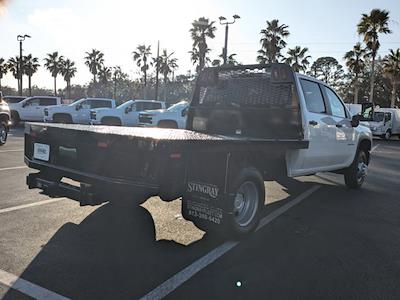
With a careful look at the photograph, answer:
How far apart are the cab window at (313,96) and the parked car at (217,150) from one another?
0.06ft

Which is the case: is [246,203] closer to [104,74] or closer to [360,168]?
[360,168]

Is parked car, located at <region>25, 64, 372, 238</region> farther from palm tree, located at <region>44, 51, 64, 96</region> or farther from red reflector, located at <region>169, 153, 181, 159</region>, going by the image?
palm tree, located at <region>44, 51, 64, 96</region>

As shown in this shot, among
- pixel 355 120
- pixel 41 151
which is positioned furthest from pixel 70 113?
pixel 41 151

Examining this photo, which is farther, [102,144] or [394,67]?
[394,67]

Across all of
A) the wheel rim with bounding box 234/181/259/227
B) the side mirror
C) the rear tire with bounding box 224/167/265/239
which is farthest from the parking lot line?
the side mirror

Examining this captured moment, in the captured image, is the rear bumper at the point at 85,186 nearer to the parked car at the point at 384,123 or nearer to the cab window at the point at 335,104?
the cab window at the point at 335,104

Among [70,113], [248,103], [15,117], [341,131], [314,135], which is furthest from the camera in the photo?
[15,117]

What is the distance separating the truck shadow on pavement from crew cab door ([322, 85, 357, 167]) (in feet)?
11.6

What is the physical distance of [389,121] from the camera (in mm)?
27500

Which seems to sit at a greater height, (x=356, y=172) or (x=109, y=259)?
(x=356, y=172)

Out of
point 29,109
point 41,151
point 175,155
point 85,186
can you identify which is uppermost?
point 175,155

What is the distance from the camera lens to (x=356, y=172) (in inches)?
315

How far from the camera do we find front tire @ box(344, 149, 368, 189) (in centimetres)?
794

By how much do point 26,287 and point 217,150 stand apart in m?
2.06
